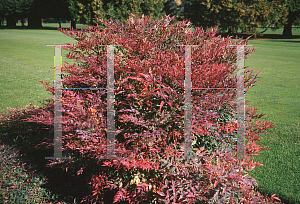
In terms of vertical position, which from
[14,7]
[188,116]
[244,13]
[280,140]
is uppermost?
[14,7]

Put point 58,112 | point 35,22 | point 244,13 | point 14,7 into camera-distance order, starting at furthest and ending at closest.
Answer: point 35,22
point 14,7
point 244,13
point 58,112

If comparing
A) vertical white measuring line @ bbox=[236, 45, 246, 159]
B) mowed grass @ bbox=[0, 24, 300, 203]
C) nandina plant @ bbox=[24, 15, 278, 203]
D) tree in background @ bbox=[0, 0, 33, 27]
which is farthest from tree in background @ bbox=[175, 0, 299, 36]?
nandina plant @ bbox=[24, 15, 278, 203]

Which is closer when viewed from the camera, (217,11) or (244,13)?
(244,13)

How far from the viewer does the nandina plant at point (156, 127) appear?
8.59 feet

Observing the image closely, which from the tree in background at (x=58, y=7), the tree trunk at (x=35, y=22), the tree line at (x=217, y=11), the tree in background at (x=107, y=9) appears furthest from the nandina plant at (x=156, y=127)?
the tree trunk at (x=35, y=22)

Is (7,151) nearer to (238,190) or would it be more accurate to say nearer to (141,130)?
(141,130)

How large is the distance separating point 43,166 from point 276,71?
1305 centimetres

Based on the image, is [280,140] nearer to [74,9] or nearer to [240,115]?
[240,115]

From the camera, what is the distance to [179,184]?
2598 mm

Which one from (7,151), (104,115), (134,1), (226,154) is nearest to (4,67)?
(7,151)

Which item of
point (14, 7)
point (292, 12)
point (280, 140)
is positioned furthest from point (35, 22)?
point (280, 140)

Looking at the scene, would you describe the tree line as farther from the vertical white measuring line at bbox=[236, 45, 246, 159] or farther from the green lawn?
the vertical white measuring line at bbox=[236, 45, 246, 159]

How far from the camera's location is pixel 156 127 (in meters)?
2.68

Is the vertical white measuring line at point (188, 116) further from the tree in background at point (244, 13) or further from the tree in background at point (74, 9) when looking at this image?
the tree in background at point (74, 9)
